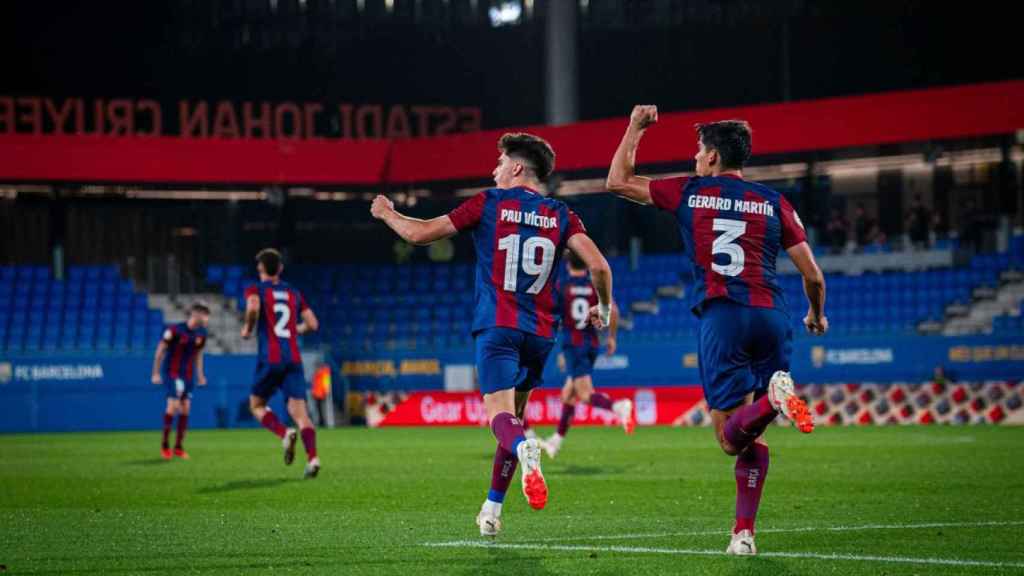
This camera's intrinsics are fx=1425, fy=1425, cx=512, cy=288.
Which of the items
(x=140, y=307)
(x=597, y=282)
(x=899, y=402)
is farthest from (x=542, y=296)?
(x=140, y=307)

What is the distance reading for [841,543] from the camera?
7.98 m

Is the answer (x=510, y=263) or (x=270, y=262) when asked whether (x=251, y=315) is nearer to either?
(x=270, y=262)

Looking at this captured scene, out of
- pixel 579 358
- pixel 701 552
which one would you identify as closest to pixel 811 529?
pixel 701 552

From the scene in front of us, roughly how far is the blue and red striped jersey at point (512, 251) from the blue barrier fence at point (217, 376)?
64.6 feet

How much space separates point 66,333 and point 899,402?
55.6 feet

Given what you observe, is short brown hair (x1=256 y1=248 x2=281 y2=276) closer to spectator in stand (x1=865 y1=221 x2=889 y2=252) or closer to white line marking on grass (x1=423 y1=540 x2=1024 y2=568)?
white line marking on grass (x1=423 y1=540 x2=1024 y2=568)

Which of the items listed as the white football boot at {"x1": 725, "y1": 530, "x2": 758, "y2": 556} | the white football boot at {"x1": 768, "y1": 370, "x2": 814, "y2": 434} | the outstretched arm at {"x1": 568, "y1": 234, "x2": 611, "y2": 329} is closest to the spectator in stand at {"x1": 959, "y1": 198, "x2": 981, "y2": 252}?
the outstretched arm at {"x1": 568, "y1": 234, "x2": 611, "y2": 329}

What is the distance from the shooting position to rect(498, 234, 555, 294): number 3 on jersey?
8.18 m

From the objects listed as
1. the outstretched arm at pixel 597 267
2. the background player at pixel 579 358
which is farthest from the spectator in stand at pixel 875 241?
the outstretched arm at pixel 597 267

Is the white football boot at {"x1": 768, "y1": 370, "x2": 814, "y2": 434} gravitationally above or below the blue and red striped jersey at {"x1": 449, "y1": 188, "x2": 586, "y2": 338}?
below

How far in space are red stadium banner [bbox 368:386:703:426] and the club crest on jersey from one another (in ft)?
61.1

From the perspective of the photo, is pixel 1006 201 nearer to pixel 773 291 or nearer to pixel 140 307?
pixel 140 307

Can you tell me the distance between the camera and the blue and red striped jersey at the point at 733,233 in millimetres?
7480

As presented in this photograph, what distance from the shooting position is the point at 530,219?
27.0 ft
